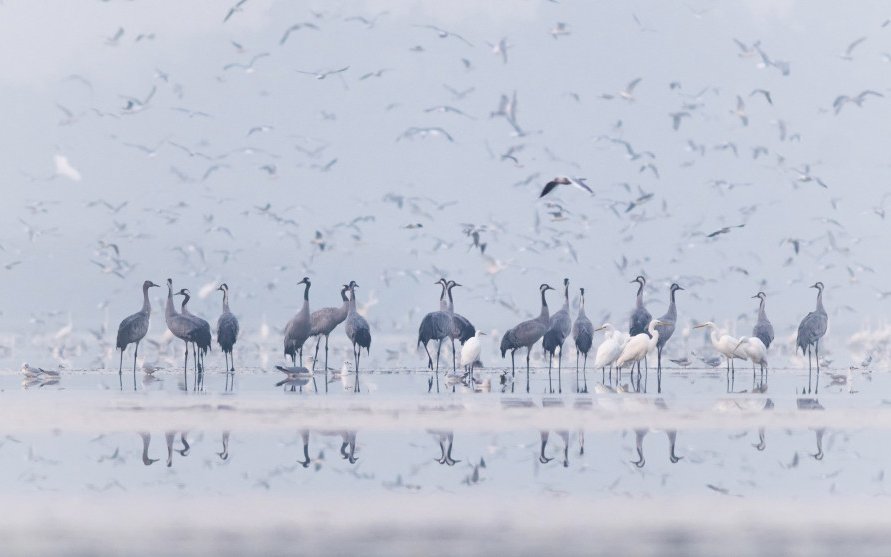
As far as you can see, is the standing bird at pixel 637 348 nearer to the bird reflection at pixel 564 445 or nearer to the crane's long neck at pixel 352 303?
the crane's long neck at pixel 352 303

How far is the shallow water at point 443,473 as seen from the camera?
12.5 metres

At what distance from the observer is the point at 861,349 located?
58.4 meters

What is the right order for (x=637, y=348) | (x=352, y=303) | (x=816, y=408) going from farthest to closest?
(x=352, y=303) → (x=637, y=348) → (x=816, y=408)

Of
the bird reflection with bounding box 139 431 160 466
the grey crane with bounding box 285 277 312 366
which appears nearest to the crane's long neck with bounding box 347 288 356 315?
the grey crane with bounding box 285 277 312 366

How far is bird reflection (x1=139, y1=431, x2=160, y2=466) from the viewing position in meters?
17.2

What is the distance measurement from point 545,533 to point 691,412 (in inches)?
461

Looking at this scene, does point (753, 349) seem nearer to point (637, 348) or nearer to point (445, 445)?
point (637, 348)

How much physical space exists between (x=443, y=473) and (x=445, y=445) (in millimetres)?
2703

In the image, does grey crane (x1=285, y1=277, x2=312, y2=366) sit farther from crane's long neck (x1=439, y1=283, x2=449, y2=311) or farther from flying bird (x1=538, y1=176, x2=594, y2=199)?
flying bird (x1=538, y1=176, x2=594, y2=199)

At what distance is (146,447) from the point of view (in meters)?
18.6

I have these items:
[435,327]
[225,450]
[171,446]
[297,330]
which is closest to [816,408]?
[225,450]

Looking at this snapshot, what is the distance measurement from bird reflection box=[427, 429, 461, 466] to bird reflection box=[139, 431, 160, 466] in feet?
10.3

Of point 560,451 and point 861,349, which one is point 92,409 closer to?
point 560,451

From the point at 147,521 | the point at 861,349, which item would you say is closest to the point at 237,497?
the point at 147,521
